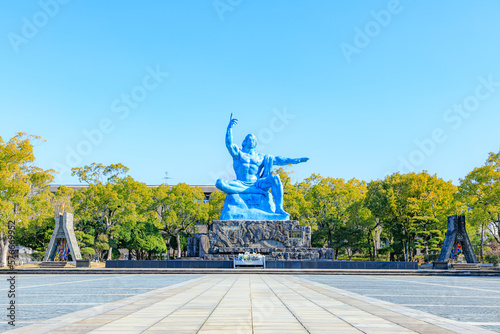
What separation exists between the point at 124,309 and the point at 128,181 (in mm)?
36965

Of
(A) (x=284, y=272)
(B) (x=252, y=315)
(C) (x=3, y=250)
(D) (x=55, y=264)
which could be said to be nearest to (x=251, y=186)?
(A) (x=284, y=272)

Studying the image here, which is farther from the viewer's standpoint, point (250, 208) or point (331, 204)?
point (331, 204)

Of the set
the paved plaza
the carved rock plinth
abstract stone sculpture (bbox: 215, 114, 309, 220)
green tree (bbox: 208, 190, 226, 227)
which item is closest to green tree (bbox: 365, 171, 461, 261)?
abstract stone sculpture (bbox: 215, 114, 309, 220)

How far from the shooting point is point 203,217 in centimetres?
4594

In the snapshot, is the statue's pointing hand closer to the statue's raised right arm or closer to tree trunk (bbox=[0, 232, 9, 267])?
the statue's raised right arm

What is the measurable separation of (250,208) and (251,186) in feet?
5.20

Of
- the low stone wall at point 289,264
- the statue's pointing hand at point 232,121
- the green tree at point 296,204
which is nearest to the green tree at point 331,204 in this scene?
the green tree at point 296,204

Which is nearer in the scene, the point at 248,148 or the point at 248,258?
the point at 248,258

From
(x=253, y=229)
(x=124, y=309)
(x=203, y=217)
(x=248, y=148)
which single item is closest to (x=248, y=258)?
(x=253, y=229)

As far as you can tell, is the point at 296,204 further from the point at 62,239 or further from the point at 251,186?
the point at 62,239

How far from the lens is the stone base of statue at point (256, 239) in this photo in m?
29.9

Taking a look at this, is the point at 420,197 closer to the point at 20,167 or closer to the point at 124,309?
the point at 20,167

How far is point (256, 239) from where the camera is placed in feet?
99.7

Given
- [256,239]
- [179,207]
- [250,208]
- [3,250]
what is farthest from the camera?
[179,207]
